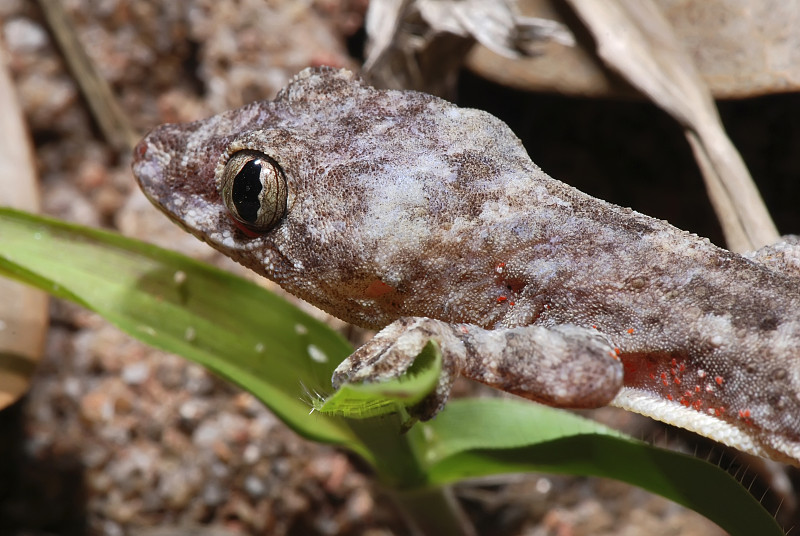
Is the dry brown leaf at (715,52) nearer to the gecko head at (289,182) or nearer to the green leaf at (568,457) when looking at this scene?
the gecko head at (289,182)

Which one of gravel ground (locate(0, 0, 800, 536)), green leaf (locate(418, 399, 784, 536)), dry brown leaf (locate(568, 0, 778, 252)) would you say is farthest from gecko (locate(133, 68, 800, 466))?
gravel ground (locate(0, 0, 800, 536))

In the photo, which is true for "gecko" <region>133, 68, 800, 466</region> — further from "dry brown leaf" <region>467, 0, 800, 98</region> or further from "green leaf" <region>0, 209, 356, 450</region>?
"dry brown leaf" <region>467, 0, 800, 98</region>

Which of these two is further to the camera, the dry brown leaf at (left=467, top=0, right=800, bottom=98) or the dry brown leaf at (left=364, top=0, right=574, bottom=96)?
the dry brown leaf at (left=364, top=0, right=574, bottom=96)

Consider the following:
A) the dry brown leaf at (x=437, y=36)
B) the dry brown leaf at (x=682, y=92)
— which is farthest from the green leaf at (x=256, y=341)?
the dry brown leaf at (x=437, y=36)

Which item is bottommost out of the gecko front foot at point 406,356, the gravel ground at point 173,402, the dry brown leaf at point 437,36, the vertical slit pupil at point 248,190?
the gravel ground at point 173,402

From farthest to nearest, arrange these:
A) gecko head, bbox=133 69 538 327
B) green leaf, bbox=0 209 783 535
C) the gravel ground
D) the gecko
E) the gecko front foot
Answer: the gravel ground < green leaf, bbox=0 209 783 535 < gecko head, bbox=133 69 538 327 < the gecko < the gecko front foot

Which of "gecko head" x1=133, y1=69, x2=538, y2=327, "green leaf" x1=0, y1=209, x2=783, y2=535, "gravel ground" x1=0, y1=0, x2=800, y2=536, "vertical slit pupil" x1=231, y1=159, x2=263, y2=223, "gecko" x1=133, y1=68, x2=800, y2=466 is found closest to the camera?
"gecko" x1=133, y1=68, x2=800, y2=466
